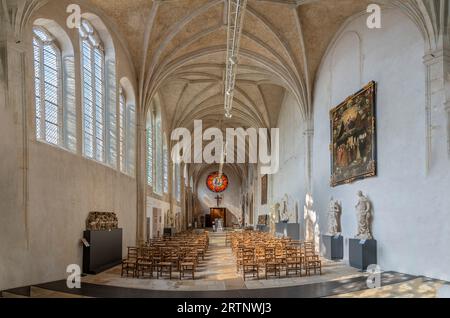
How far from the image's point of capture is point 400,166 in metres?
12.4

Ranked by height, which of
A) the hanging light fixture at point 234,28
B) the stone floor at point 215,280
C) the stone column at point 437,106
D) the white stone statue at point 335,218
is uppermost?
the hanging light fixture at point 234,28

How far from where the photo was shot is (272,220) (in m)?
32.9

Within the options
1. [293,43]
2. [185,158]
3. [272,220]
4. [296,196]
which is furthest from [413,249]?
[185,158]

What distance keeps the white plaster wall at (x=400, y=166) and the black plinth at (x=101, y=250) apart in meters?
9.30

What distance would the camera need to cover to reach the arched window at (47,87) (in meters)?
11.1

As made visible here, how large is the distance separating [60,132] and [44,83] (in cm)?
153

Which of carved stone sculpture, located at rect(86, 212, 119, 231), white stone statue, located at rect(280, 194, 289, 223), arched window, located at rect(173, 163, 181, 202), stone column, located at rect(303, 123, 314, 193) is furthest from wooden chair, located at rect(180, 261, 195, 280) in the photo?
arched window, located at rect(173, 163, 181, 202)

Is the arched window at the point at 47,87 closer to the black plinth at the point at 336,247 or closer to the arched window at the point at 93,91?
the arched window at the point at 93,91

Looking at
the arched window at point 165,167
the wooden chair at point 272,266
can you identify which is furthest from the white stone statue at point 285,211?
the wooden chair at point 272,266

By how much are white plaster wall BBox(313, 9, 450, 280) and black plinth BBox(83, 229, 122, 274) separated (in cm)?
930

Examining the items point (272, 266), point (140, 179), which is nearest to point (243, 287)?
point (272, 266)

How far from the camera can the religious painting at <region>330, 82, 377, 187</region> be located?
14211 mm

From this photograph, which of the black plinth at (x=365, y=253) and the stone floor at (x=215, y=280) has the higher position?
the black plinth at (x=365, y=253)

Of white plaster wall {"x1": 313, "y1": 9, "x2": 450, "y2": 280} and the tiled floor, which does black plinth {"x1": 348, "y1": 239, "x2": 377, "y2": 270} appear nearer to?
white plaster wall {"x1": 313, "y1": 9, "x2": 450, "y2": 280}
